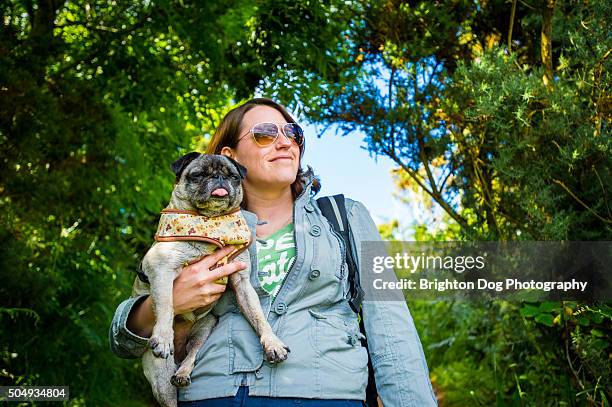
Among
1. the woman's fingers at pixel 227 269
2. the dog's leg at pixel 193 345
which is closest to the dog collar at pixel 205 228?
the woman's fingers at pixel 227 269

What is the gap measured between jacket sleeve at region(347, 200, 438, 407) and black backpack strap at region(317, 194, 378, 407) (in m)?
0.06

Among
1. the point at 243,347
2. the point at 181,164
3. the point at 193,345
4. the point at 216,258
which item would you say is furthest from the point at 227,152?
the point at 243,347

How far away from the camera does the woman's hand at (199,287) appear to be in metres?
2.83

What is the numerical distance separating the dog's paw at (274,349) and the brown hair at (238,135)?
2.79ft

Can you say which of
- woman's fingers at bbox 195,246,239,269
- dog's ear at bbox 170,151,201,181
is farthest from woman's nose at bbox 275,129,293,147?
woman's fingers at bbox 195,246,239,269

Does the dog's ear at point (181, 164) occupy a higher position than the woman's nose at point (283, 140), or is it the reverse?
the woman's nose at point (283, 140)

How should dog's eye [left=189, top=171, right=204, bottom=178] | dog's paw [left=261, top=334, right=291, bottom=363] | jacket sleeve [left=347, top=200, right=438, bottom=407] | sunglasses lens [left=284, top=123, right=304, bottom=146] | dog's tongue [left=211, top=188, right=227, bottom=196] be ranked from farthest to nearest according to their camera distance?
sunglasses lens [left=284, top=123, right=304, bottom=146] → dog's eye [left=189, top=171, right=204, bottom=178] → dog's tongue [left=211, top=188, right=227, bottom=196] → jacket sleeve [left=347, top=200, right=438, bottom=407] → dog's paw [left=261, top=334, right=291, bottom=363]

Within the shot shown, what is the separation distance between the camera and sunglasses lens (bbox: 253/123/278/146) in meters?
3.13

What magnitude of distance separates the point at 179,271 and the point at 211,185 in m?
0.41

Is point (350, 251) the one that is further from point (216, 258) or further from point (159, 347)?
Answer: point (159, 347)

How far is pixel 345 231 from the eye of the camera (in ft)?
9.57

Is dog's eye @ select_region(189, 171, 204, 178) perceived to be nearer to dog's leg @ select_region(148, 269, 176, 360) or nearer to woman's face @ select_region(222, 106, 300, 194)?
woman's face @ select_region(222, 106, 300, 194)

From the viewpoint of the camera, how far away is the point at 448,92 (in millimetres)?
5195

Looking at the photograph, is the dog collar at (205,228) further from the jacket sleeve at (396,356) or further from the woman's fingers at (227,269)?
the jacket sleeve at (396,356)
